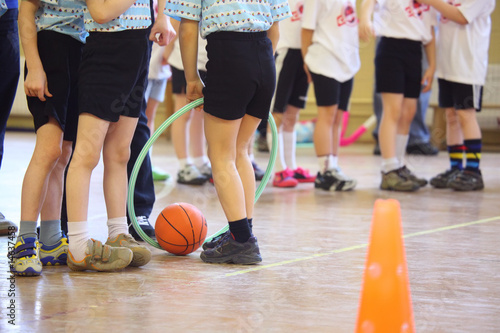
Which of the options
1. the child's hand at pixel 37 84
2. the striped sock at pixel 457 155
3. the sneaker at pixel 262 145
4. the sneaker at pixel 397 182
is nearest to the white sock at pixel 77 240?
the child's hand at pixel 37 84

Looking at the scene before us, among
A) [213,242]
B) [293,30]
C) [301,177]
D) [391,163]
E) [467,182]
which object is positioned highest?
[293,30]

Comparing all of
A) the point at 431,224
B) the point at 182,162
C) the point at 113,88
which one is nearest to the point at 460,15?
the point at 431,224

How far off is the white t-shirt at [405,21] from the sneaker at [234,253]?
92.0 inches

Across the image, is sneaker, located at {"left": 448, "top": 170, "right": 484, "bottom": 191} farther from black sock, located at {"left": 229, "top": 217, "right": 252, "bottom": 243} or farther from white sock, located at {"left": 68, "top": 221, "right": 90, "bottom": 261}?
white sock, located at {"left": 68, "top": 221, "right": 90, "bottom": 261}

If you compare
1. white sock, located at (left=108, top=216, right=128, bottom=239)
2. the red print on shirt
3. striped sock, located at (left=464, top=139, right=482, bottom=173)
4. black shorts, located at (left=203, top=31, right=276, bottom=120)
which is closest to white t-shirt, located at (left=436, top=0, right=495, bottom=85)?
striped sock, located at (left=464, top=139, right=482, bottom=173)

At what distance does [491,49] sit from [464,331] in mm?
6500

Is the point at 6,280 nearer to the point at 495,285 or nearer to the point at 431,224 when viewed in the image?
the point at 495,285

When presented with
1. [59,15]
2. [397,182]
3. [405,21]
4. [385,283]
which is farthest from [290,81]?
[385,283]

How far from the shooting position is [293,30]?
4.40 m

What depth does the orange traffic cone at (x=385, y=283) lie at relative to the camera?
4.88 feet

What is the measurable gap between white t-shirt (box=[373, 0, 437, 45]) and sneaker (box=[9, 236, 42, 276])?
9.21 feet

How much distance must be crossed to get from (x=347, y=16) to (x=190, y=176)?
4.91ft

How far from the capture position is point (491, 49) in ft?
24.5

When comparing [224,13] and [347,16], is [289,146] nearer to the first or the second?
[347,16]
